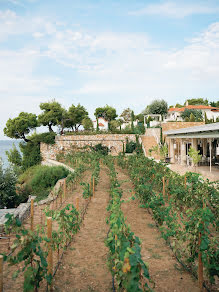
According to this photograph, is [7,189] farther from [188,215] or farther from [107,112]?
[107,112]

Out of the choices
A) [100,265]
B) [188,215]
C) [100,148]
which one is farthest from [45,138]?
[188,215]

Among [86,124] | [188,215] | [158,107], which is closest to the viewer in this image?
[188,215]

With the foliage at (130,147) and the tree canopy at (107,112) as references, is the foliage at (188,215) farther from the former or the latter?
the tree canopy at (107,112)

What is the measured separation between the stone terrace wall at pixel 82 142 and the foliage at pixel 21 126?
2.71 meters

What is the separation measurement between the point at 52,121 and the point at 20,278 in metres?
23.7

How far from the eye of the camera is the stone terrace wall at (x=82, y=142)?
23.5 meters

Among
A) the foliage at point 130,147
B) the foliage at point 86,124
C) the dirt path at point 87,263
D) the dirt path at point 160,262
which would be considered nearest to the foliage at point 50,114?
the foliage at point 86,124

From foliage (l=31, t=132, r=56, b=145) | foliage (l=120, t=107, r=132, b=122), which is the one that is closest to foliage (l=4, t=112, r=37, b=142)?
foliage (l=31, t=132, r=56, b=145)

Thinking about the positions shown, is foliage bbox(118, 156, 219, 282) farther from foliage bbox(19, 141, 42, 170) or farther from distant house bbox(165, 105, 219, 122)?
distant house bbox(165, 105, 219, 122)

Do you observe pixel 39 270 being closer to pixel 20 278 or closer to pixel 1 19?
pixel 20 278

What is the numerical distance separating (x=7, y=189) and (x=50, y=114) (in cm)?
1573

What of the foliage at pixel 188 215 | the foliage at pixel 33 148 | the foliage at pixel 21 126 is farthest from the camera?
the foliage at pixel 21 126

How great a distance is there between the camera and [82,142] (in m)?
23.9

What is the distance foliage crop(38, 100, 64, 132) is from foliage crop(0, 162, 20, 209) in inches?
579
